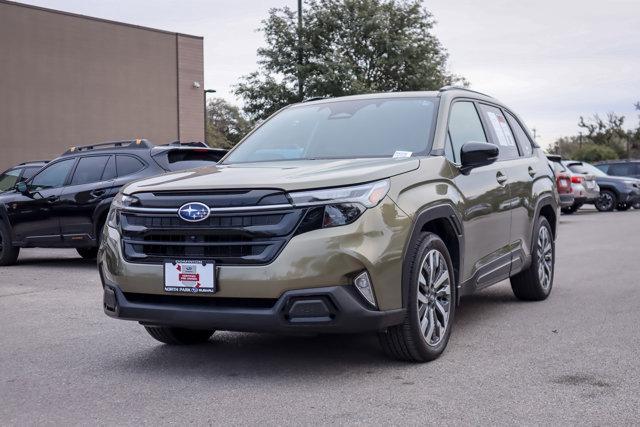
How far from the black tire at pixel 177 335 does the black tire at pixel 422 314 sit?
1495 mm

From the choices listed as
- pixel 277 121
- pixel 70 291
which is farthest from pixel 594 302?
pixel 70 291

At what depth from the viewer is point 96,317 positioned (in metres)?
7.13

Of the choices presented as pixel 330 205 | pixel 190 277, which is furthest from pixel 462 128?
pixel 190 277

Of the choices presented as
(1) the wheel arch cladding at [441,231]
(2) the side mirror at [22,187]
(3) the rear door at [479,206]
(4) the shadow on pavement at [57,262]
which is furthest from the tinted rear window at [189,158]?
(1) the wheel arch cladding at [441,231]

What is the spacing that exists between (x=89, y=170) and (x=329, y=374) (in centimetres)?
752

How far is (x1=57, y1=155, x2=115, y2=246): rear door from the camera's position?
1117 cm

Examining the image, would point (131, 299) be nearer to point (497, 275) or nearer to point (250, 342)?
point (250, 342)

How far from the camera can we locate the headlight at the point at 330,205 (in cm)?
451

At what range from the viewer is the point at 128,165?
36.8 feet

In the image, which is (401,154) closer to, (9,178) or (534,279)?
(534,279)

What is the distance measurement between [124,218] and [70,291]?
14.0ft

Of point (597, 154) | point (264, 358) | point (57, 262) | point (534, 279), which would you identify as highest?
point (534, 279)

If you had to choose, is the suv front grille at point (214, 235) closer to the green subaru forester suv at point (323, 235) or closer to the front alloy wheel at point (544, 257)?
the green subaru forester suv at point (323, 235)

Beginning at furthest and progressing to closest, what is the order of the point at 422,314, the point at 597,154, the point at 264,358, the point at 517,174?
1. the point at 597,154
2. the point at 517,174
3. the point at 264,358
4. the point at 422,314
